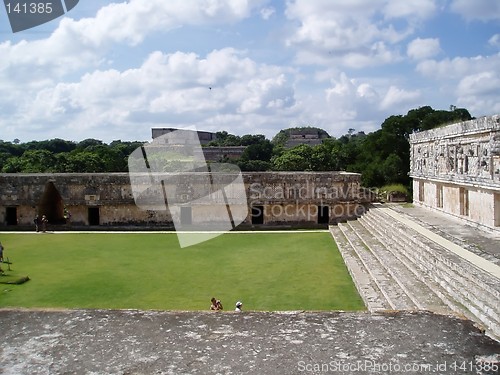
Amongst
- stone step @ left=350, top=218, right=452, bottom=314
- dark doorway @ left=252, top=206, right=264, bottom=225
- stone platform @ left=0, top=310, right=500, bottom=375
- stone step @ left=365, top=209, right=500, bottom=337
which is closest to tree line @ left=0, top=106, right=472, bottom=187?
dark doorway @ left=252, top=206, right=264, bottom=225

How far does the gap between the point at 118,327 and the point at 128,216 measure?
18754 millimetres

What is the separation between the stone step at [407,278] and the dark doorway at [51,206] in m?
14.2

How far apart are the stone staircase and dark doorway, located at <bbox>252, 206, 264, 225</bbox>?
6.17 m

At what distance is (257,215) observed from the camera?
20469 mm

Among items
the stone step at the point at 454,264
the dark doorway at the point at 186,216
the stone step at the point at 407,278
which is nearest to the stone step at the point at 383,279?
the stone step at the point at 407,278

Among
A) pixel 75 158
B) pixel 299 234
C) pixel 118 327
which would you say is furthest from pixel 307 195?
pixel 75 158

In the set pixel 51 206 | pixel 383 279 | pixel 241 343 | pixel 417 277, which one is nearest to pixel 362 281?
pixel 383 279

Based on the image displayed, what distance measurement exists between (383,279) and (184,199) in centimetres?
1190

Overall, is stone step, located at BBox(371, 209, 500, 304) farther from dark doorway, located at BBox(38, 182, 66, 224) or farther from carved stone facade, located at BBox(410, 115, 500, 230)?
dark doorway, located at BBox(38, 182, 66, 224)

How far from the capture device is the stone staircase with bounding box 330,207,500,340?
7074 millimetres

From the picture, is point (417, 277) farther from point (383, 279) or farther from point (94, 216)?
point (94, 216)

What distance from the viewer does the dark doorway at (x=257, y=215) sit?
2039 centimetres

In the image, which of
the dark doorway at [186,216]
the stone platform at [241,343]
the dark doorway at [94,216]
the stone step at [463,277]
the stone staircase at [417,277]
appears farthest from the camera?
the dark doorway at [94,216]

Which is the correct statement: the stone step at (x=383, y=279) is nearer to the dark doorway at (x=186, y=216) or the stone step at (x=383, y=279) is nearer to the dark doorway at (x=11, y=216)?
the dark doorway at (x=186, y=216)
